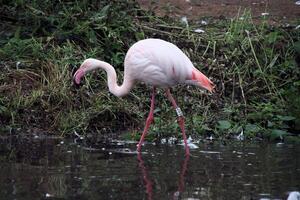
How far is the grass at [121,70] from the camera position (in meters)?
10.6

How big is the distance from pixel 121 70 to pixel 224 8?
331 centimetres

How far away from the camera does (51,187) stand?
7508 mm

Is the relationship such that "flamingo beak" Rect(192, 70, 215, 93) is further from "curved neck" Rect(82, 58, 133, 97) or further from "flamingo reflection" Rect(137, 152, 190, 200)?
"flamingo reflection" Rect(137, 152, 190, 200)

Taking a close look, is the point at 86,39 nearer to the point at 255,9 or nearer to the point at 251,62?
the point at 251,62

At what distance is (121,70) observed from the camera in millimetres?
11695

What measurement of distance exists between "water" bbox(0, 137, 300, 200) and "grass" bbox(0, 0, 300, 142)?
586 mm

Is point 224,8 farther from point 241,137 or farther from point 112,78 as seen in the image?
point 112,78

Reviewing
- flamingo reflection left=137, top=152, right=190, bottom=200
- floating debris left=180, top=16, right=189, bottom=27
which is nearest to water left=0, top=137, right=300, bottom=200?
flamingo reflection left=137, top=152, right=190, bottom=200

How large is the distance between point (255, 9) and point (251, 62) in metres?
2.59

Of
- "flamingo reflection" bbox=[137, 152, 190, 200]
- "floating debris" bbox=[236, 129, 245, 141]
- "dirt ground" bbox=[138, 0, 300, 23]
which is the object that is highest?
"dirt ground" bbox=[138, 0, 300, 23]

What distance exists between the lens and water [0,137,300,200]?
7.33m

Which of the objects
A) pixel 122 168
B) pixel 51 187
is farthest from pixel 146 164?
pixel 51 187

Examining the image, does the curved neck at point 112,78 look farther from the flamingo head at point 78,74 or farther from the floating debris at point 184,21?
the floating debris at point 184,21

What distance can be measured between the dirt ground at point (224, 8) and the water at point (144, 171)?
4098 mm
